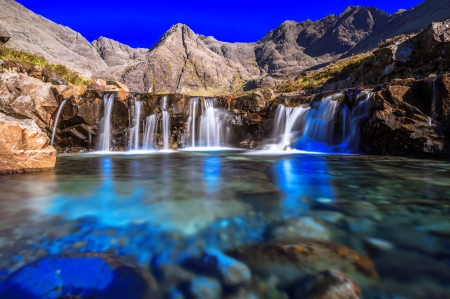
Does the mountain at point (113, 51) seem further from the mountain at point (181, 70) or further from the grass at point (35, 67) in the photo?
the grass at point (35, 67)

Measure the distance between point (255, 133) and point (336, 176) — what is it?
8210 mm

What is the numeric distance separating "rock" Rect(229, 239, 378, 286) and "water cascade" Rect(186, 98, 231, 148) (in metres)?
11.7

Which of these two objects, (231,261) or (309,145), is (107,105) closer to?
(309,145)

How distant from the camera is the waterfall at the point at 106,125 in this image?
40.7 ft

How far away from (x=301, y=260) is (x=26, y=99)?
14400mm

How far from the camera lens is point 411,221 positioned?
8.50ft

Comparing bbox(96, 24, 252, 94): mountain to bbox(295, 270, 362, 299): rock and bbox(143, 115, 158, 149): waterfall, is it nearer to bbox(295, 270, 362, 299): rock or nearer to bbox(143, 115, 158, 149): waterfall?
bbox(143, 115, 158, 149): waterfall

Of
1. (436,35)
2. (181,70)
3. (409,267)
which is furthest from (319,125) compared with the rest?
(181,70)

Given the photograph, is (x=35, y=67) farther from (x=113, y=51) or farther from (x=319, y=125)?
(x=113, y=51)

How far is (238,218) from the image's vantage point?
2.75 m

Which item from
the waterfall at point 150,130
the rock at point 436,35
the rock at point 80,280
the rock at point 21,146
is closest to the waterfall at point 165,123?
the waterfall at point 150,130

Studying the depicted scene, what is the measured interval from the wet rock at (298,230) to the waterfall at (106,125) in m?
11.9

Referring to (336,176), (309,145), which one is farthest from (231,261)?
(309,145)

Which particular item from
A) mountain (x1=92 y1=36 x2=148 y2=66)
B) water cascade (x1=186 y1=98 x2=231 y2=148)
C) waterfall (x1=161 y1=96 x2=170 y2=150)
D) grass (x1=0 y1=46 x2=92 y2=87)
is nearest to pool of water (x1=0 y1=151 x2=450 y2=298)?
waterfall (x1=161 y1=96 x2=170 y2=150)
